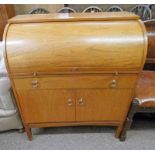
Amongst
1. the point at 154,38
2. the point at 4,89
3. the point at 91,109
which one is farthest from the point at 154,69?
the point at 4,89

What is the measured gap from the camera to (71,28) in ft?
3.59

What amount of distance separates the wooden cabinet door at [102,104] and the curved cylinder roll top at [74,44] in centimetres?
23

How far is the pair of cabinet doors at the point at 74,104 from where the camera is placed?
4.13 ft

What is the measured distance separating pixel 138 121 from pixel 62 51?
115cm

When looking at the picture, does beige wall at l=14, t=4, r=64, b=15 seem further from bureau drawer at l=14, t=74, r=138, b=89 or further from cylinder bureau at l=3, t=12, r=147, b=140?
bureau drawer at l=14, t=74, r=138, b=89

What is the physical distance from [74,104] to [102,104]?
0.72 feet

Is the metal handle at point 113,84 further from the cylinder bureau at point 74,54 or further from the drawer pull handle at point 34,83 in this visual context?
the drawer pull handle at point 34,83

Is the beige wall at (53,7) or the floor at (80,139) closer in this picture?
the floor at (80,139)

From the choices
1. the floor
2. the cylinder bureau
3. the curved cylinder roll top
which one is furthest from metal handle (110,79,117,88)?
the floor

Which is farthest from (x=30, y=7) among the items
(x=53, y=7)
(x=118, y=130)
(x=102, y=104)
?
(x=118, y=130)

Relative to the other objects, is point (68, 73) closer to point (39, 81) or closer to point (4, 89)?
point (39, 81)

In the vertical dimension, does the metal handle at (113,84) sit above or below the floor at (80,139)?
above

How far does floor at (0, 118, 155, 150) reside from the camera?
1.48 meters

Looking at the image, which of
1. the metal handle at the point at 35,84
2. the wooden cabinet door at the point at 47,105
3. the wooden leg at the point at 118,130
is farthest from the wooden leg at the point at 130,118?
the metal handle at the point at 35,84
